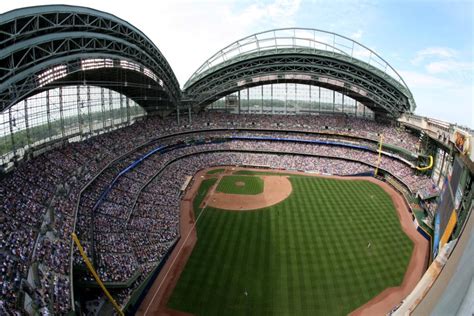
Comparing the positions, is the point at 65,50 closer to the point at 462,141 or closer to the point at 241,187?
the point at 241,187

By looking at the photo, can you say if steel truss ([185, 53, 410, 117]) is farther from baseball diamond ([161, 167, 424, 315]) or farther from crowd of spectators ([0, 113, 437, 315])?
baseball diamond ([161, 167, 424, 315])

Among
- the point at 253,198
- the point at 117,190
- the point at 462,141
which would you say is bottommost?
the point at 253,198

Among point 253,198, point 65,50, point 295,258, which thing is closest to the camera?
point 295,258

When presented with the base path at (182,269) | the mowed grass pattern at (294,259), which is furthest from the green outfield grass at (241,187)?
the base path at (182,269)

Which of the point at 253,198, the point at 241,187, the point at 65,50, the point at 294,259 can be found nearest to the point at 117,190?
the point at 65,50

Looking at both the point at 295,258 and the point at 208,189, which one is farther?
the point at 208,189

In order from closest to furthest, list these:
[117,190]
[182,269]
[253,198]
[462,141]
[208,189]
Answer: [462,141] < [182,269] < [117,190] < [253,198] < [208,189]

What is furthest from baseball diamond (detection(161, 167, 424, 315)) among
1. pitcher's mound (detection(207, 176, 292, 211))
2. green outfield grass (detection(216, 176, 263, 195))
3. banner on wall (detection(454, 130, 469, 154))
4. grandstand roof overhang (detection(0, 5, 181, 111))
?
grandstand roof overhang (detection(0, 5, 181, 111))
